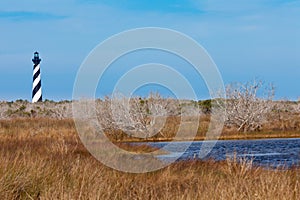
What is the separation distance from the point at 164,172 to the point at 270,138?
18801 mm

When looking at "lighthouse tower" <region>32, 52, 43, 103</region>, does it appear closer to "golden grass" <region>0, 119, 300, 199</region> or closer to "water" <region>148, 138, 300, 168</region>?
"water" <region>148, 138, 300, 168</region>

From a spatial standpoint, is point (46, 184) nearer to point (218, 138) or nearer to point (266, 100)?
point (218, 138)

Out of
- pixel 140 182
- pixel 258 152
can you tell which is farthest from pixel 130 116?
pixel 140 182

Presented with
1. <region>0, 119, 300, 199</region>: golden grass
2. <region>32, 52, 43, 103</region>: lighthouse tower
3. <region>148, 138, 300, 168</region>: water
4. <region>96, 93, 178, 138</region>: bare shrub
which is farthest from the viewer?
<region>32, 52, 43, 103</region>: lighthouse tower

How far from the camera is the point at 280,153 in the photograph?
22.2 m

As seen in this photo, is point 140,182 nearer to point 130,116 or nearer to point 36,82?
point 130,116

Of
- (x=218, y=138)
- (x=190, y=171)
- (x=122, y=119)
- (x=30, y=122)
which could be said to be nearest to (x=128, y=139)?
(x=122, y=119)

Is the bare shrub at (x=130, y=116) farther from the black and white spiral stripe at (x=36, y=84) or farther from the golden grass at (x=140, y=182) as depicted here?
the black and white spiral stripe at (x=36, y=84)

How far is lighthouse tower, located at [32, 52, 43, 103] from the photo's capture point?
53906 millimetres

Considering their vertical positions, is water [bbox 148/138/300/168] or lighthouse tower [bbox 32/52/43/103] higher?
lighthouse tower [bbox 32/52/43/103]

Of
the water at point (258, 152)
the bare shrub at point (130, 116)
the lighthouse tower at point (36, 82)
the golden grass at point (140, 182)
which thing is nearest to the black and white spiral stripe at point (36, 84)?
the lighthouse tower at point (36, 82)

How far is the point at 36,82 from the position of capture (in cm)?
5381

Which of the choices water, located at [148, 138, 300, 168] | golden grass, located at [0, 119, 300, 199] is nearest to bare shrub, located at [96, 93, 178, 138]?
water, located at [148, 138, 300, 168]

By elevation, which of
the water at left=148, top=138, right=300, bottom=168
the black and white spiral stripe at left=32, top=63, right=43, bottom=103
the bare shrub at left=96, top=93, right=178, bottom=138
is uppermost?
the black and white spiral stripe at left=32, top=63, right=43, bottom=103
